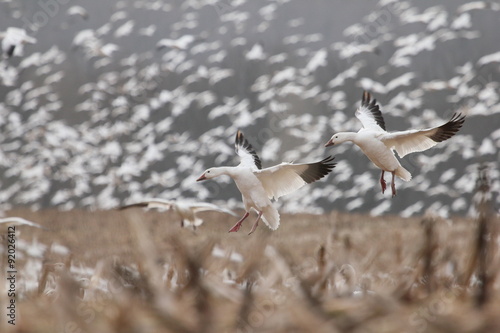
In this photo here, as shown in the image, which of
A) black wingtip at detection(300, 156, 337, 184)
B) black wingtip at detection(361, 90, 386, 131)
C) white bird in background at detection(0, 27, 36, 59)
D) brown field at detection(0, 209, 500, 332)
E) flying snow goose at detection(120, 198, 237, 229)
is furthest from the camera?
white bird in background at detection(0, 27, 36, 59)

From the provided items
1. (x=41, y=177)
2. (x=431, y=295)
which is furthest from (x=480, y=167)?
(x=41, y=177)

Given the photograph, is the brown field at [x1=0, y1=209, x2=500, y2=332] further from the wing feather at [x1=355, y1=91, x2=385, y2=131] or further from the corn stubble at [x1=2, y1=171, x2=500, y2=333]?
the wing feather at [x1=355, y1=91, x2=385, y2=131]

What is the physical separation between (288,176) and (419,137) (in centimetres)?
35

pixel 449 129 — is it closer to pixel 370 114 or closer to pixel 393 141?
pixel 393 141

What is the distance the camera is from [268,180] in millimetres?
1546

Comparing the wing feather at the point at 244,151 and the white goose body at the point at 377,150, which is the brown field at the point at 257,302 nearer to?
the white goose body at the point at 377,150

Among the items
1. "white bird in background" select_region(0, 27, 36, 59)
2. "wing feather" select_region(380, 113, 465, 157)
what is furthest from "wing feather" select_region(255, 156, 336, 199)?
"white bird in background" select_region(0, 27, 36, 59)

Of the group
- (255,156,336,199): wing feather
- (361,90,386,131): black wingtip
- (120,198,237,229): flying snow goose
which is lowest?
(120,198,237,229): flying snow goose

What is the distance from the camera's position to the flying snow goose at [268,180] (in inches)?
55.8

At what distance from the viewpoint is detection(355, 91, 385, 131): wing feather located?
71.2 inches

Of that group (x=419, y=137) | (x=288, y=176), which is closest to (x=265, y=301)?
(x=288, y=176)

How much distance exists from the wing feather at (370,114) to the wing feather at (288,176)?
12.9 inches

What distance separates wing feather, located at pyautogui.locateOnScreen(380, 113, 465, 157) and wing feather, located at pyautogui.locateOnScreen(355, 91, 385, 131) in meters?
0.19

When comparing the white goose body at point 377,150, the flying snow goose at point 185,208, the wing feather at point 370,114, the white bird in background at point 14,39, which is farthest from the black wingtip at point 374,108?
the white bird in background at point 14,39
